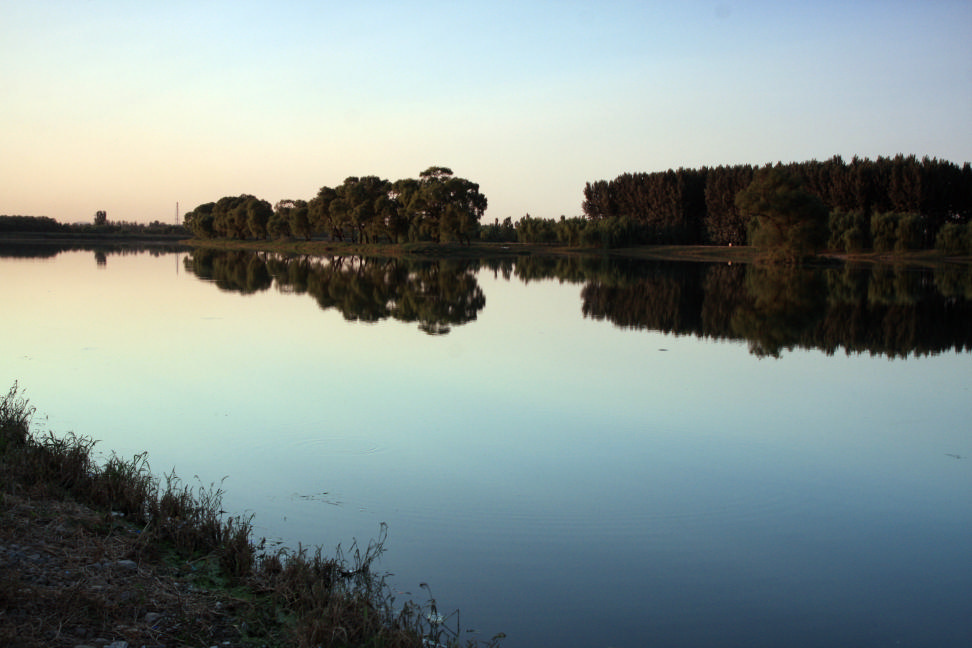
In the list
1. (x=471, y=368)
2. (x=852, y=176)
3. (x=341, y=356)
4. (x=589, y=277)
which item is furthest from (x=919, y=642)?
(x=852, y=176)

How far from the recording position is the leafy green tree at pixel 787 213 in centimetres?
5481

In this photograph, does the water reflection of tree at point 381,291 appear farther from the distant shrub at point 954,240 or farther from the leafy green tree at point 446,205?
the distant shrub at point 954,240

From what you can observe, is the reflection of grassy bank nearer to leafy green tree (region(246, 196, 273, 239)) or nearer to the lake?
leafy green tree (region(246, 196, 273, 239))

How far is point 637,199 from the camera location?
303ft

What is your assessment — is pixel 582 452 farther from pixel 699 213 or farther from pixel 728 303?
pixel 699 213

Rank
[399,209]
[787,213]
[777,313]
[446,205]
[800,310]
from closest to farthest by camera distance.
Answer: [777,313] < [800,310] < [787,213] < [446,205] < [399,209]

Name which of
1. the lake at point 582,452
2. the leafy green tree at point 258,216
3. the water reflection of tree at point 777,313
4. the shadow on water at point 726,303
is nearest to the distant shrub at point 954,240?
the shadow on water at point 726,303

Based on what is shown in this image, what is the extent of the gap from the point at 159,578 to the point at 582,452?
200 inches

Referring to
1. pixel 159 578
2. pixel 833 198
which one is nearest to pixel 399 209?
pixel 833 198

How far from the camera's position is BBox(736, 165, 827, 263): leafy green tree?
54.8m

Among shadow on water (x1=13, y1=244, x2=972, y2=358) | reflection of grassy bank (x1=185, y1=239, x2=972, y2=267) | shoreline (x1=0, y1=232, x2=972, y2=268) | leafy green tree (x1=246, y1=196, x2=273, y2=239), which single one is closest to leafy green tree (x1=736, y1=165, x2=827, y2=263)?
shoreline (x1=0, y1=232, x2=972, y2=268)

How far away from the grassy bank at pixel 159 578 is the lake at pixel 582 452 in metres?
0.47

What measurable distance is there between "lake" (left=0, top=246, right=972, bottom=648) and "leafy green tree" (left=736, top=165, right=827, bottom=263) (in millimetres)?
36058

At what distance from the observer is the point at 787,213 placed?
55.1m
